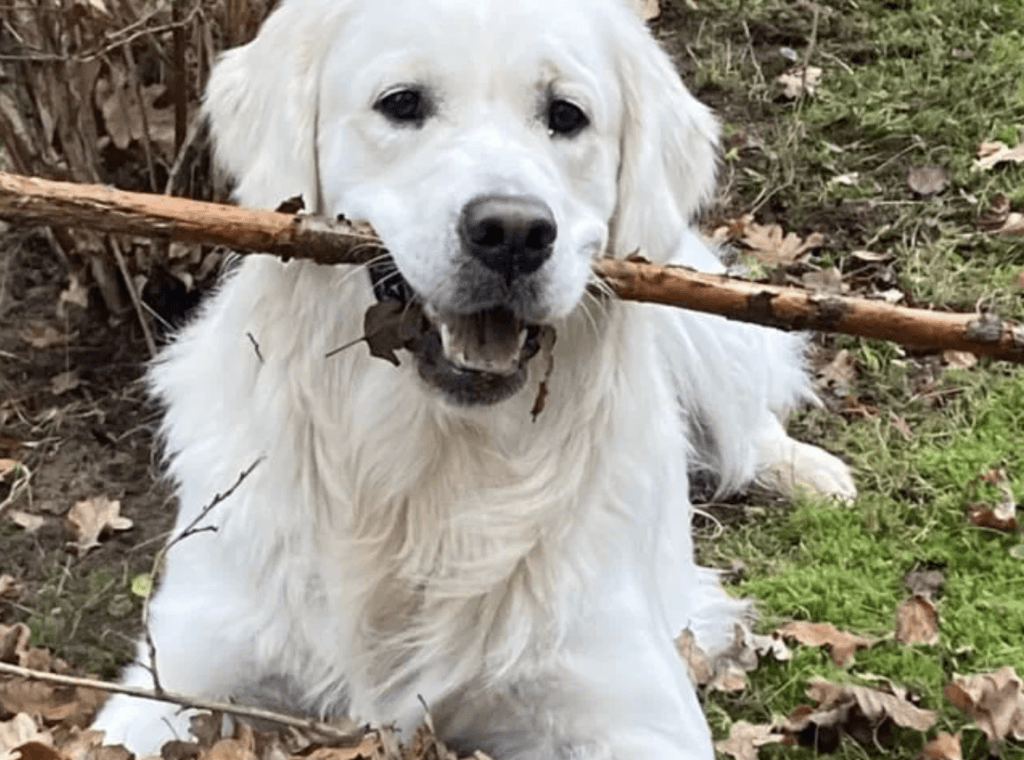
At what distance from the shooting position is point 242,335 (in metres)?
2.86

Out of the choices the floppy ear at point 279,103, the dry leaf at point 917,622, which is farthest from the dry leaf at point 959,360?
the floppy ear at point 279,103

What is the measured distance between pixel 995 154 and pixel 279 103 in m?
3.63

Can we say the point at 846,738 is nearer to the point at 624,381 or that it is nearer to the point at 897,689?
the point at 897,689

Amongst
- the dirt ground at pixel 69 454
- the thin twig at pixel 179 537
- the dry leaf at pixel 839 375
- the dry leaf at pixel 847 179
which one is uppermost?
the thin twig at pixel 179 537

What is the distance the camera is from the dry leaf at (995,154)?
5.68m

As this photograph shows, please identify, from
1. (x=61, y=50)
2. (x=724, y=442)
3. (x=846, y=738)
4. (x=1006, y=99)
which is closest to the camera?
(x=846, y=738)

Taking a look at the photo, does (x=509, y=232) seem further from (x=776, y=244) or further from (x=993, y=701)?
(x=776, y=244)

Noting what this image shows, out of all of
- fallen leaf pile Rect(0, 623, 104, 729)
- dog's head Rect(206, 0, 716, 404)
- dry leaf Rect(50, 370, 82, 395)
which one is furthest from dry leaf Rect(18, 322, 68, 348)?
dog's head Rect(206, 0, 716, 404)

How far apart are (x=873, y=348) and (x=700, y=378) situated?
714mm

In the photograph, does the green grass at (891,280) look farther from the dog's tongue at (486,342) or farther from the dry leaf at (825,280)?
the dog's tongue at (486,342)

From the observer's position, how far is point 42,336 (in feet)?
14.3

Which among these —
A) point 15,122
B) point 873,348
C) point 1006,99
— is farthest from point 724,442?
point 1006,99

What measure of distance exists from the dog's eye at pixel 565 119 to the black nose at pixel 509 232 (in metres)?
0.33

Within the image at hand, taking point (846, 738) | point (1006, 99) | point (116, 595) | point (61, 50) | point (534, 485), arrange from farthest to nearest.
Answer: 1. point (1006, 99)
2. point (61, 50)
3. point (116, 595)
4. point (846, 738)
5. point (534, 485)
